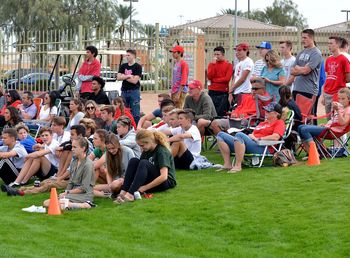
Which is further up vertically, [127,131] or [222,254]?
[127,131]

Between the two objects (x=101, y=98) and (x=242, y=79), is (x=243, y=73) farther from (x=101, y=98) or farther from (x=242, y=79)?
(x=101, y=98)

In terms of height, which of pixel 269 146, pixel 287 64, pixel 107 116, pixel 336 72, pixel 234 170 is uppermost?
pixel 287 64

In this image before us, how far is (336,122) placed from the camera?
15.1 meters

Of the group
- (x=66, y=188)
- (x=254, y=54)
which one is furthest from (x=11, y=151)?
(x=254, y=54)

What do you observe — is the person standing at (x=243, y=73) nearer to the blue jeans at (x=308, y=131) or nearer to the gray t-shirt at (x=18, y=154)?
the blue jeans at (x=308, y=131)

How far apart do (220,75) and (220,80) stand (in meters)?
0.10

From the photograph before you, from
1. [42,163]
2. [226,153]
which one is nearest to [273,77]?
[226,153]

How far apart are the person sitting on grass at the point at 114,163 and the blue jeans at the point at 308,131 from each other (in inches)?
125

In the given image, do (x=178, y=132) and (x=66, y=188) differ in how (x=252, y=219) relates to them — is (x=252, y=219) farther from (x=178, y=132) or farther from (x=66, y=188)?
(x=178, y=132)

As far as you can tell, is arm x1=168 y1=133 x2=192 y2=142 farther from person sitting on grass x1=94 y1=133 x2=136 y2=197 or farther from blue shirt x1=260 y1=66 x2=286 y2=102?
blue shirt x1=260 y1=66 x2=286 y2=102

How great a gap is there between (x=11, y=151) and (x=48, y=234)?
4.25 m

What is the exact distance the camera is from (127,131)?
14289 mm

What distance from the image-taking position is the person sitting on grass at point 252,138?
14.5 meters

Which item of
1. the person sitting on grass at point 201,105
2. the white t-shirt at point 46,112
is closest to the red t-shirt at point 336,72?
the person sitting on grass at point 201,105
